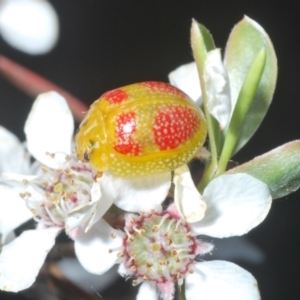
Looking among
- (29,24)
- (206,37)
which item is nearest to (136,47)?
(29,24)

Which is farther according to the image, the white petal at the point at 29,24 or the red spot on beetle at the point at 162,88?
the white petal at the point at 29,24

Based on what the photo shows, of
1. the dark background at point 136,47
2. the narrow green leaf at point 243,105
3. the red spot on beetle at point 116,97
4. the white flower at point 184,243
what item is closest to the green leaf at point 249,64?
the narrow green leaf at point 243,105

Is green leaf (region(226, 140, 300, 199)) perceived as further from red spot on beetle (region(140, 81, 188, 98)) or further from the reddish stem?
the reddish stem

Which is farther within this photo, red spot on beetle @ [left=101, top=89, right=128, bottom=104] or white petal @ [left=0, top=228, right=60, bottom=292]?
white petal @ [left=0, top=228, right=60, bottom=292]

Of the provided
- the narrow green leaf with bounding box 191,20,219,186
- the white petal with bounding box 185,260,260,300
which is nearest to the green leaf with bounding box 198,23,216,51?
the narrow green leaf with bounding box 191,20,219,186

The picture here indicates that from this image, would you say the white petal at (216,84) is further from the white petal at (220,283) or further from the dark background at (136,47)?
the dark background at (136,47)

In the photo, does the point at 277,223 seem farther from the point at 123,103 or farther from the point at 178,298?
the point at 123,103

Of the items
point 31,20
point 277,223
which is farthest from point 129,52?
point 277,223
